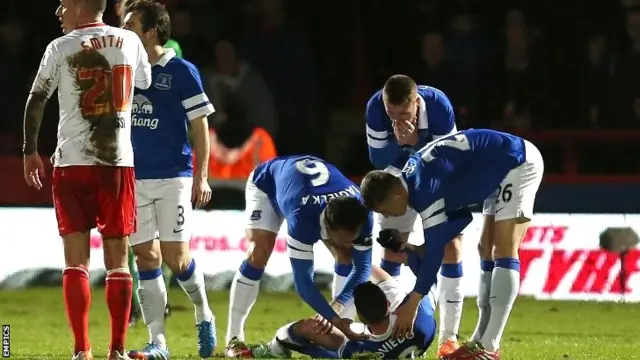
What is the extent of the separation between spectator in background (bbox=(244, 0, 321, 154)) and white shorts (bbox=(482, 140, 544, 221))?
825cm

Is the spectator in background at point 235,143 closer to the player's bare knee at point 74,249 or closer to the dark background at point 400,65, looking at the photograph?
the dark background at point 400,65

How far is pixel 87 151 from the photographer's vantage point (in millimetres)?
7648

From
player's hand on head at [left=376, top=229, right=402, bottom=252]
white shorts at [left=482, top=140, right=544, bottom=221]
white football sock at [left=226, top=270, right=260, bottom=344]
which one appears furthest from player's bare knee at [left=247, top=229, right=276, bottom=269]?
white shorts at [left=482, top=140, right=544, bottom=221]

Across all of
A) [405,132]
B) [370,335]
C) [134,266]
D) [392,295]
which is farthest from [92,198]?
[134,266]

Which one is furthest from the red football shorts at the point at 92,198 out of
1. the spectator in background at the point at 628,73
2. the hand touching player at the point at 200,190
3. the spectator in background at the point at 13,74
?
the spectator in background at the point at 13,74

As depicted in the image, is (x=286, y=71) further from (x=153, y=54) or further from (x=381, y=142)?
(x=153, y=54)

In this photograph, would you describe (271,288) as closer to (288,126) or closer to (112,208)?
(288,126)

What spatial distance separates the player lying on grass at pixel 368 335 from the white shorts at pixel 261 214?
75cm

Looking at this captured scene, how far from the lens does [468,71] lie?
1614cm

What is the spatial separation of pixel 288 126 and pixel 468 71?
2.30 m

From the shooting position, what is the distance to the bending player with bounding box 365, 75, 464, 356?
9.37 metres

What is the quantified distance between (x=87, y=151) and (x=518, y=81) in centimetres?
919

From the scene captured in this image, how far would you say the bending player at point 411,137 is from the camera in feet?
30.7

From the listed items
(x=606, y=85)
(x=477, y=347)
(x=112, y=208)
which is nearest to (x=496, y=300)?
(x=477, y=347)
